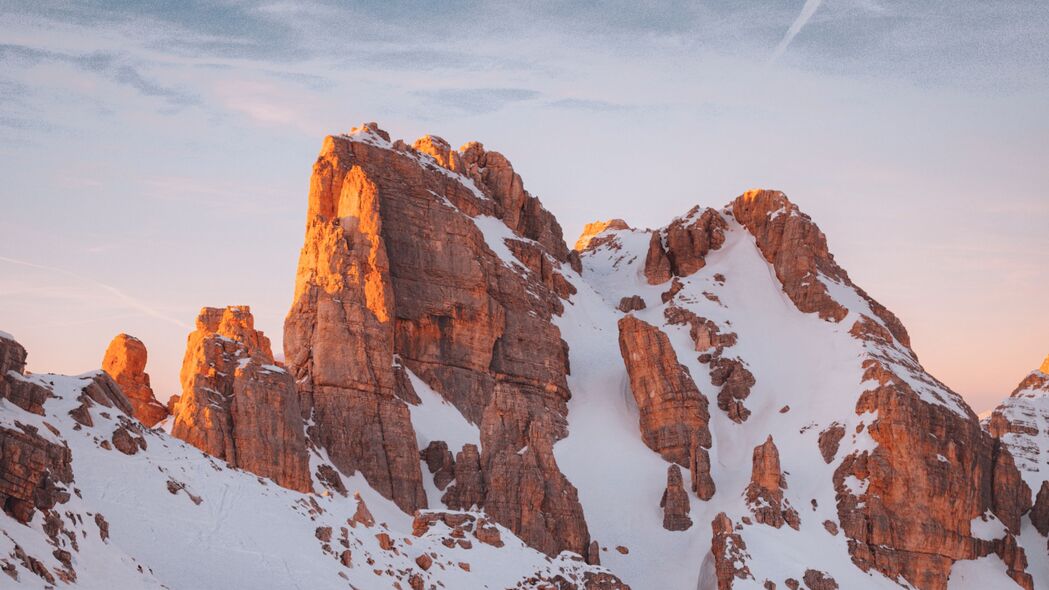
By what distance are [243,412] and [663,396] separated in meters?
49.8

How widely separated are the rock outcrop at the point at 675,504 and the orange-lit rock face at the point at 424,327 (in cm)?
1174

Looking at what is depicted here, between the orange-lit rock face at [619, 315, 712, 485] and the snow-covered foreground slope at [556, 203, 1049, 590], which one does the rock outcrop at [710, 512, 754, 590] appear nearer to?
the snow-covered foreground slope at [556, 203, 1049, 590]

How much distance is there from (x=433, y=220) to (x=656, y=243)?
44733 mm

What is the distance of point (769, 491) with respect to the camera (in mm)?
128250

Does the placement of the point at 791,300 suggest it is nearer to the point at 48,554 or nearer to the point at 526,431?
the point at 526,431

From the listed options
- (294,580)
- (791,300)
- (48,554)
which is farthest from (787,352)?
(48,554)

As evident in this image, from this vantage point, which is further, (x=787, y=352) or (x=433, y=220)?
(x=787, y=352)

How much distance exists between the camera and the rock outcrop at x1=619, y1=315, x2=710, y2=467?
141 m

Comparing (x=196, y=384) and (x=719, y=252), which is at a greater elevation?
(x=719, y=252)

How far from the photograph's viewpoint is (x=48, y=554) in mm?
48406

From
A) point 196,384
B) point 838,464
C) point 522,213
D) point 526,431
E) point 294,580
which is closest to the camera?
point 294,580

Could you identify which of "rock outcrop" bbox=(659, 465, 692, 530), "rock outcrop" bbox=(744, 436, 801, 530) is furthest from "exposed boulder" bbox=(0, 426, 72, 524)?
"rock outcrop" bbox=(659, 465, 692, 530)

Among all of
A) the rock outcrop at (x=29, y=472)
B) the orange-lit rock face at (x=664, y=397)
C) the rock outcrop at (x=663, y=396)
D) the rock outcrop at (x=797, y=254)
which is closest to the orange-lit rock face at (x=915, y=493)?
the orange-lit rock face at (x=664, y=397)

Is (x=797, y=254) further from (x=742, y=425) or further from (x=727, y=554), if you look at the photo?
(x=727, y=554)
